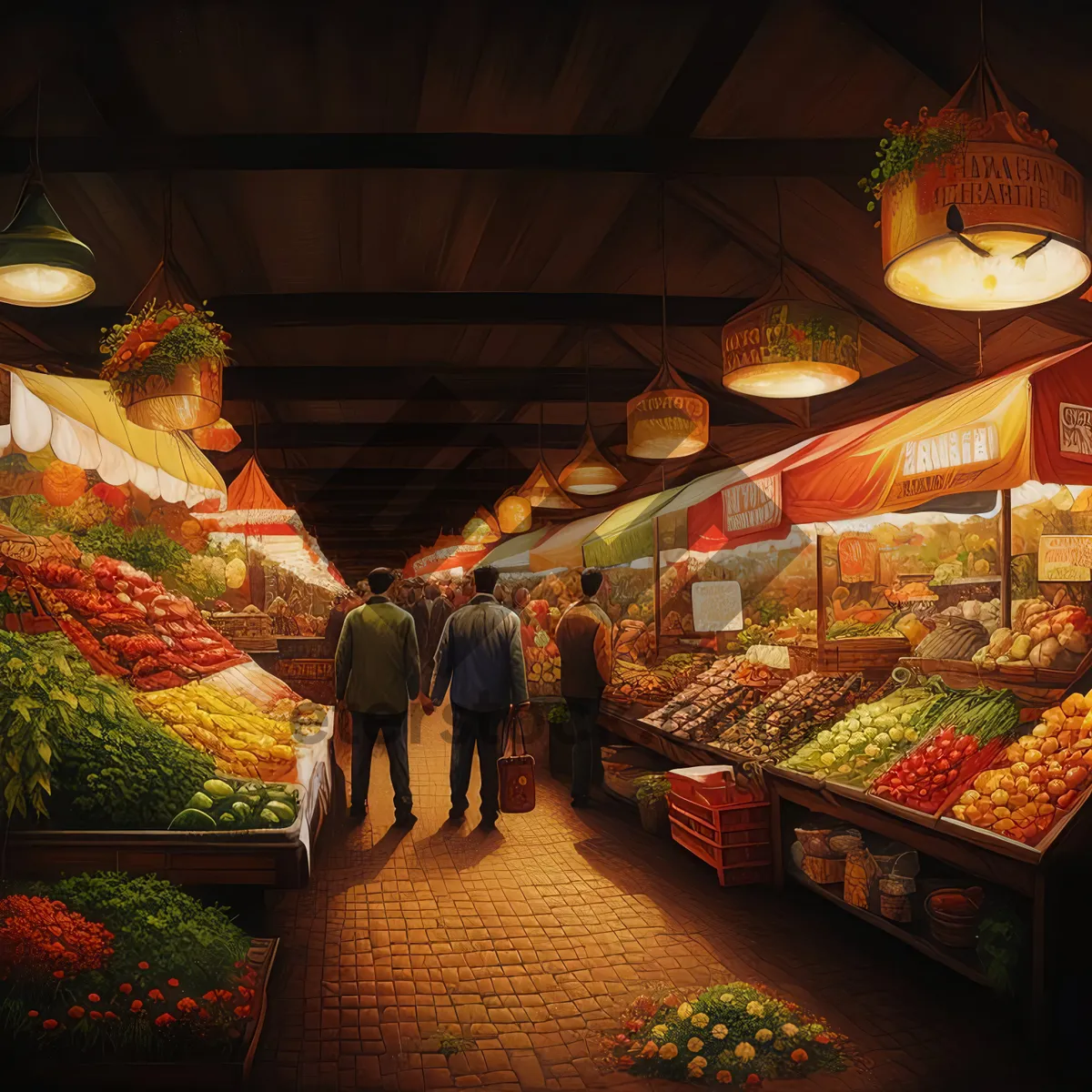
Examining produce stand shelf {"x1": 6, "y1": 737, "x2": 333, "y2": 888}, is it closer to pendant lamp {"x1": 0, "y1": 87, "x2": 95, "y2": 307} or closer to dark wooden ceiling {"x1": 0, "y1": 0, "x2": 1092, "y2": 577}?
pendant lamp {"x1": 0, "y1": 87, "x2": 95, "y2": 307}

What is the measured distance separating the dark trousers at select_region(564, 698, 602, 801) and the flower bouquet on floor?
3.97 meters

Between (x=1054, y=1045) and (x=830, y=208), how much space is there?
475 centimetres

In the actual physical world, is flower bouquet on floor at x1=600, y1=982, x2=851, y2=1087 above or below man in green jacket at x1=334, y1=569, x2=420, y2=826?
below

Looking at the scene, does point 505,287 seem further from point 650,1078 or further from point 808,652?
point 650,1078

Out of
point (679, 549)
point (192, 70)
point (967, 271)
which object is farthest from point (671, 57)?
point (679, 549)

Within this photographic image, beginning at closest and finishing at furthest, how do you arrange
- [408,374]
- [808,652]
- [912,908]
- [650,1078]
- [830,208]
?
[650,1078] < [912,908] < [830,208] < [808,652] < [408,374]

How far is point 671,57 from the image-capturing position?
4.98 m

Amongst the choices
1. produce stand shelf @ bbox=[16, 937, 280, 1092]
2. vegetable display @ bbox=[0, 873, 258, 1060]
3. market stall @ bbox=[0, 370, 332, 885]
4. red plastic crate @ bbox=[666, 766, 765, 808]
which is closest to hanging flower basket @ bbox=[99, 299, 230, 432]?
market stall @ bbox=[0, 370, 332, 885]

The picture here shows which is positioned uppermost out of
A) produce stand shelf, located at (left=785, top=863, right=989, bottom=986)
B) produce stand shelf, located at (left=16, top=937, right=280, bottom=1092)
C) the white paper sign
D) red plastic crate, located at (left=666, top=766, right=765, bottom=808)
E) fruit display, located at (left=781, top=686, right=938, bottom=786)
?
the white paper sign

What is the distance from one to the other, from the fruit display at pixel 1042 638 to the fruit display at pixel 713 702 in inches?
79.4

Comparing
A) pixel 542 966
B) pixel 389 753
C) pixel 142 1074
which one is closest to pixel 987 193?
pixel 542 966

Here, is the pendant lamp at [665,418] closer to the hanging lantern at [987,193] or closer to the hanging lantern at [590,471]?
the hanging lantern at [590,471]

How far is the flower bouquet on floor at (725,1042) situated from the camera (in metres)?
3.54

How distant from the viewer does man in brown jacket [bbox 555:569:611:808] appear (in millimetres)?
7992
